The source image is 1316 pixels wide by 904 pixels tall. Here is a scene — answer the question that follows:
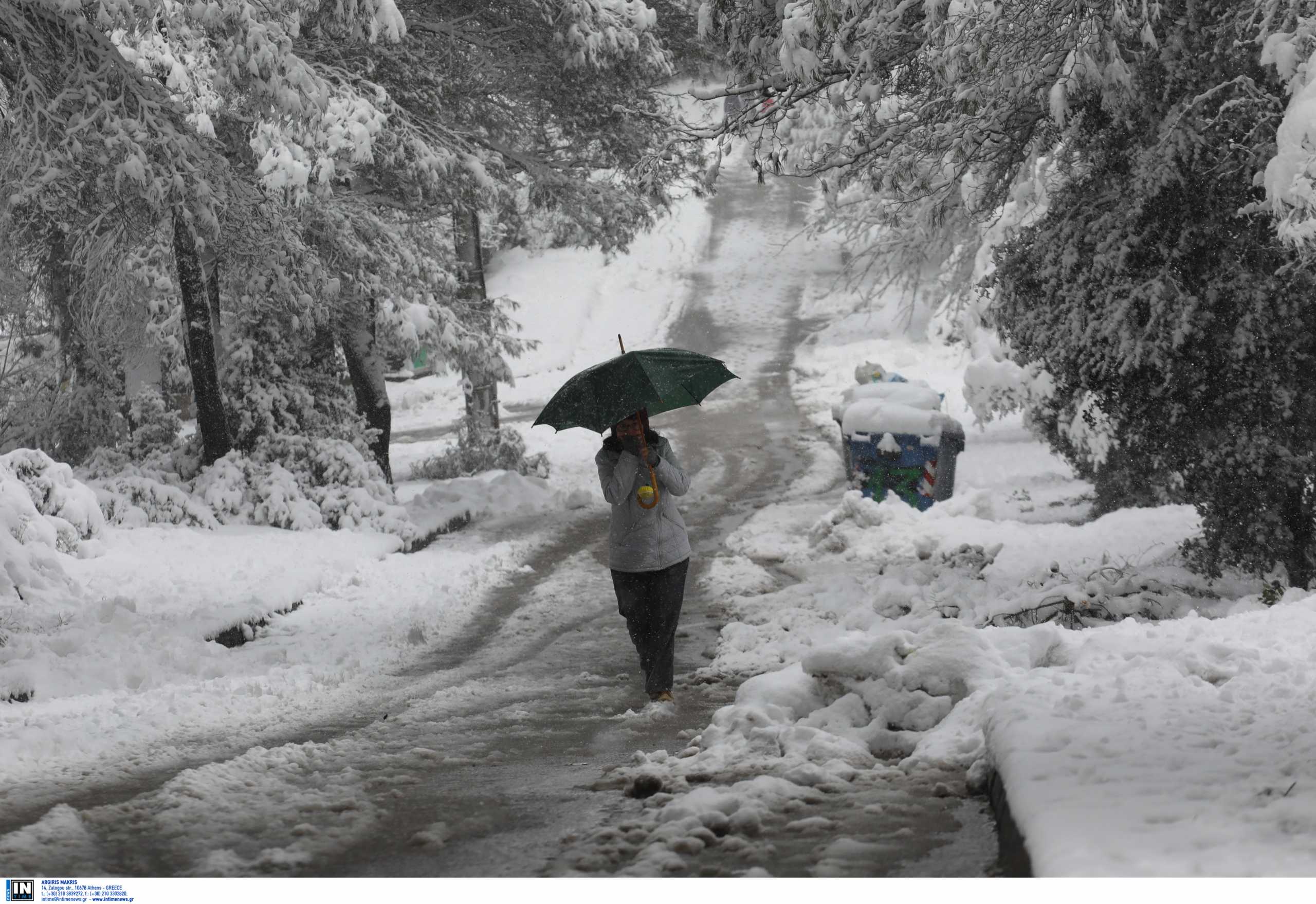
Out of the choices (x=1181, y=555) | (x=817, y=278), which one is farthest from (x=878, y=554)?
(x=817, y=278)

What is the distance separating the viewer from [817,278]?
43.6 metres

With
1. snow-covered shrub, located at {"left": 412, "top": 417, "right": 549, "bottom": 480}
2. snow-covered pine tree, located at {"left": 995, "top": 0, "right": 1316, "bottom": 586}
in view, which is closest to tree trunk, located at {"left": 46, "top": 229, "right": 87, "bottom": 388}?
snow-covered shrub, located at {"left": 412, "top": 417, "right": 549, "bottom": 480}

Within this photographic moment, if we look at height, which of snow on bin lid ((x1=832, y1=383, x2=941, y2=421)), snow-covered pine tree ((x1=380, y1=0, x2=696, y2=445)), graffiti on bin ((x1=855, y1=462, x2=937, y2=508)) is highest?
snow-covered pine tree ((x1=380, y1=0, x2=696, y2=445))

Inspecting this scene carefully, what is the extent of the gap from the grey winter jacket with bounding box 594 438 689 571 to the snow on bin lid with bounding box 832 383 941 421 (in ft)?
25.8

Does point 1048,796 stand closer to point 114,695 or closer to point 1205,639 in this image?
point 1205,639

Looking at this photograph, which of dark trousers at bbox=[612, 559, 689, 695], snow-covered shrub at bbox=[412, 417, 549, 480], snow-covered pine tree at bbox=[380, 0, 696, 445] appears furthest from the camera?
snow-covered shrub at bbox=[412, 417, 549, 480]

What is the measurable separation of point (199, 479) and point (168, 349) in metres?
5.06

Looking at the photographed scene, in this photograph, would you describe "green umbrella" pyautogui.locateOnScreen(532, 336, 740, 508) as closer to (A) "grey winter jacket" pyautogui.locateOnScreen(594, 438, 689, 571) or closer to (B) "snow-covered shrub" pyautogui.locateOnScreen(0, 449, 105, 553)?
(A) "grey winter jacket" pyautogui.locateOnScreen(594, 438, 689, 571)

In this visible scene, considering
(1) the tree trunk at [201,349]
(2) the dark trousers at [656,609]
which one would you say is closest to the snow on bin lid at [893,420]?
(1) the tree trunk at [201,349]

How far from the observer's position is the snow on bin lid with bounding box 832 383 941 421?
47.7 feet

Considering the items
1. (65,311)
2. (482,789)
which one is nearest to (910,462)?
(482,789)

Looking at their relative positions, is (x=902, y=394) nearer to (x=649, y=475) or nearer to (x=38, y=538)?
(x=649, y=475)

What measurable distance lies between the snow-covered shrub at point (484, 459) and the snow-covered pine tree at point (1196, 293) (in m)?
11.0

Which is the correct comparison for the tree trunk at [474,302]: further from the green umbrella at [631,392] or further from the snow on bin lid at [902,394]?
the green umbrella at [631,392]
